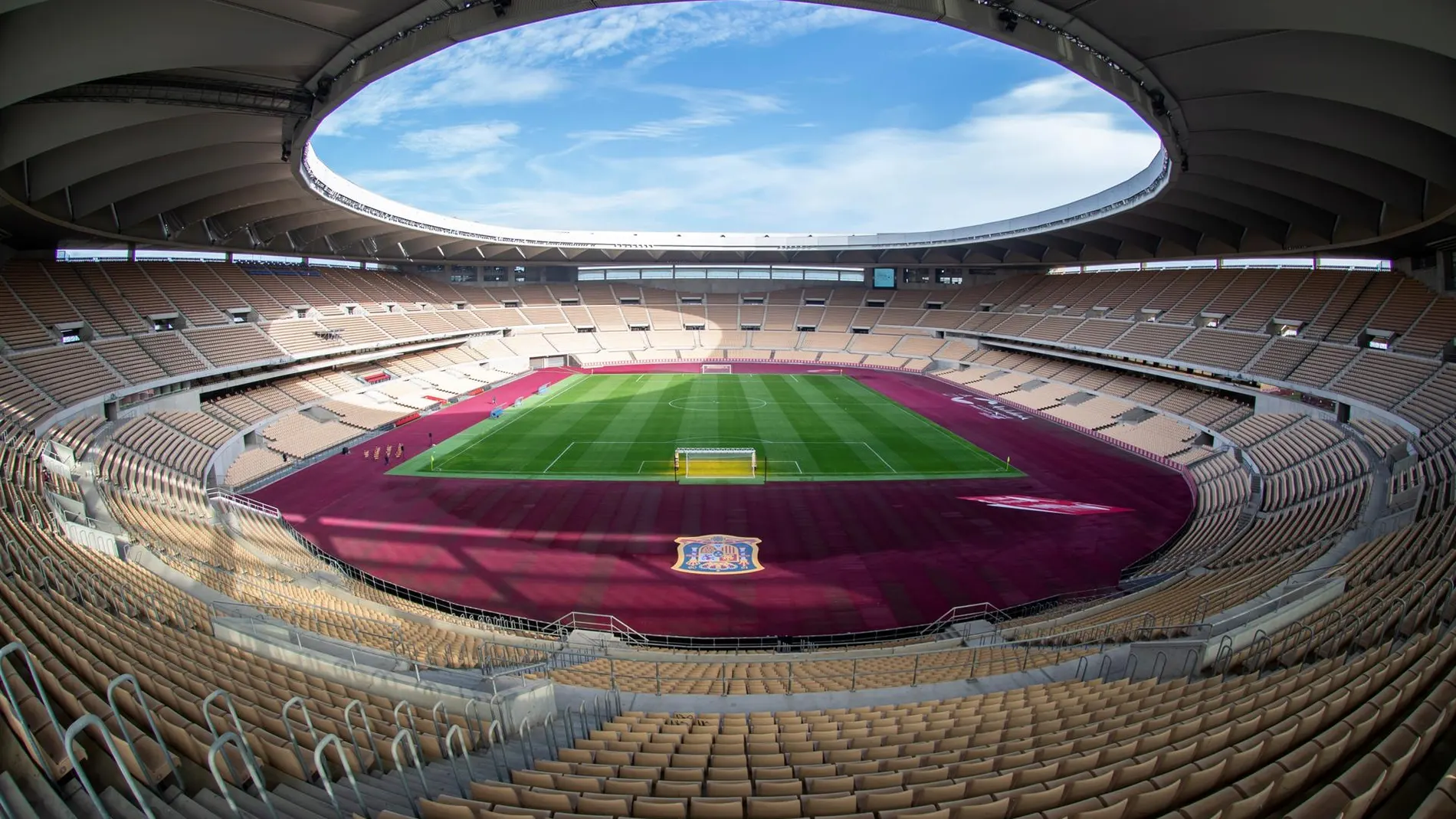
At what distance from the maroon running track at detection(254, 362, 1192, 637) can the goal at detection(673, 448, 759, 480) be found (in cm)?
136

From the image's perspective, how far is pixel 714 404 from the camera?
Answer: 140 ft

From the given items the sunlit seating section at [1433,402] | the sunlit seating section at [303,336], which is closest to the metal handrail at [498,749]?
the sunlit seating section at [1433,402]

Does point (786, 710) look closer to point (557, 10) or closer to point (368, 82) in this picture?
point (557, 10)

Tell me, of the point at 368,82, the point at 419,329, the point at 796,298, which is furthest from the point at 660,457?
the point at 796,298

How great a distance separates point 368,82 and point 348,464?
1901 cm

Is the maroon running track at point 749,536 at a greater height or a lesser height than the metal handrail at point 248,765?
lesser

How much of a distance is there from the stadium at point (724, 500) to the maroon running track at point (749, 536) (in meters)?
0.20

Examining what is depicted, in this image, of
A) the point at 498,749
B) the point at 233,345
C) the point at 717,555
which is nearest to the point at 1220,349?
the point at 717,555

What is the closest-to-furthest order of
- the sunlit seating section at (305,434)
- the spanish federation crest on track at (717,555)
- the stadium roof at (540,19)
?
1. the stadium roof at (540,19)
2. the spanish federation crest on track at (717,555)
3. the sunlit seating section at (305,434)

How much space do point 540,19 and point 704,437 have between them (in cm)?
2305

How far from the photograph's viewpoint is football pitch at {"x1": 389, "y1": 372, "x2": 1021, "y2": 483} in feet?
92.9

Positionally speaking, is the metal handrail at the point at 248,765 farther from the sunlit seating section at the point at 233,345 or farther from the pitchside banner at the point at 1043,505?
the sunlit seating section at the point at 233,345

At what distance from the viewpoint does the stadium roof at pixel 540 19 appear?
11.5 m

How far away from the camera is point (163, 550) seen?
1364 centimetres
